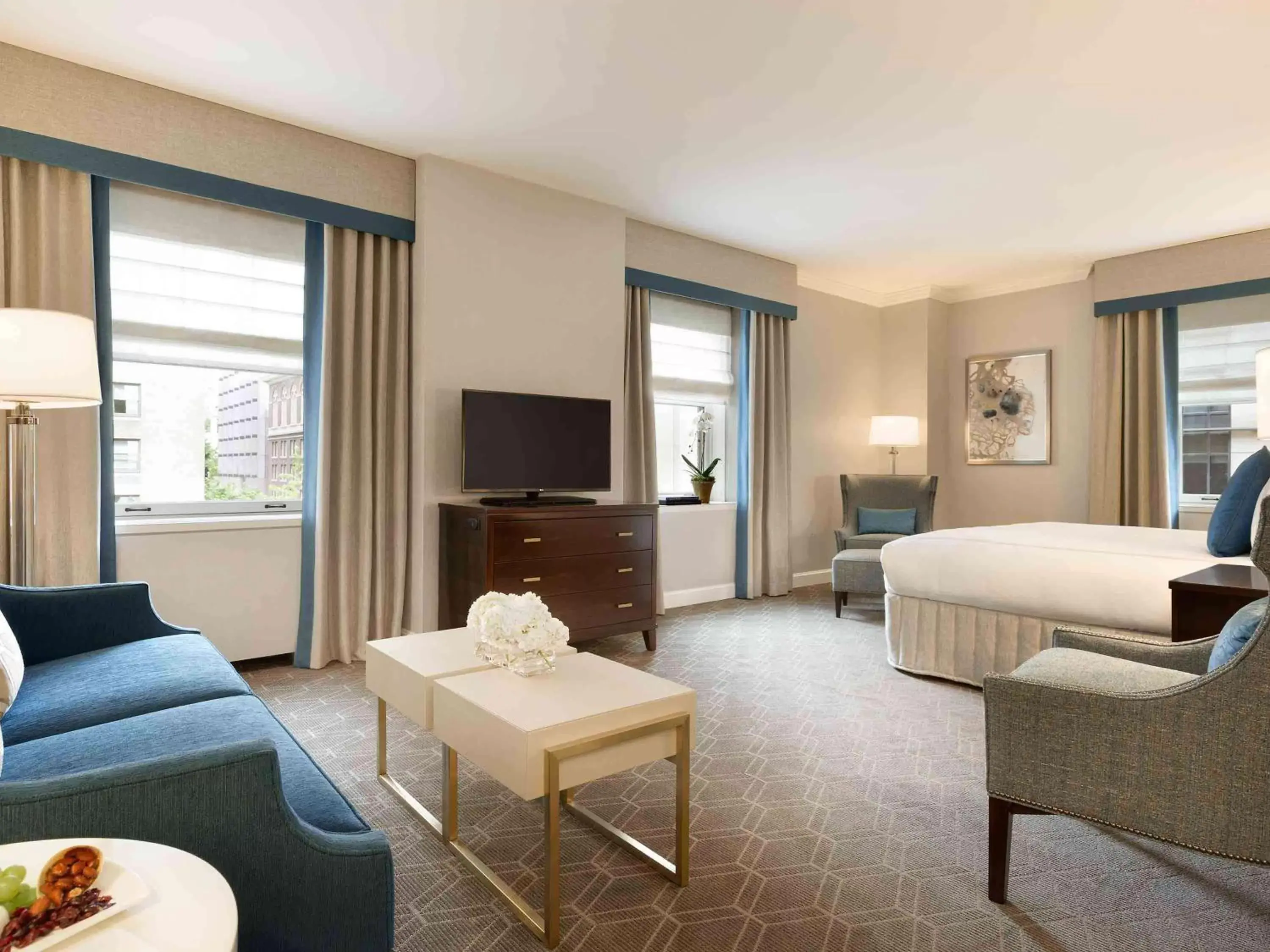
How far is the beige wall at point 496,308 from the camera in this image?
12.8 ft

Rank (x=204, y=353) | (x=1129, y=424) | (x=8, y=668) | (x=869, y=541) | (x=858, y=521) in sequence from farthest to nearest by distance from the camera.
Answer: (x=858, y=521)
(x=1129, y=424)
(x=869, y=541)
(x=204, y=353)
(x=8, y=668)

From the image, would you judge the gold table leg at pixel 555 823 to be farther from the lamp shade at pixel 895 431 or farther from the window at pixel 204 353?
the lamp shade at pixel 895 431

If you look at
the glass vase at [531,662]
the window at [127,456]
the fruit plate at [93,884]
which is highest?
the window at [127,456]

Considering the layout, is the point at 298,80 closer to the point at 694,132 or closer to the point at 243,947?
the point at 694,132

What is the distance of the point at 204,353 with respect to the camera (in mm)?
3547

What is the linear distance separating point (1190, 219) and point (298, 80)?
5.23 m

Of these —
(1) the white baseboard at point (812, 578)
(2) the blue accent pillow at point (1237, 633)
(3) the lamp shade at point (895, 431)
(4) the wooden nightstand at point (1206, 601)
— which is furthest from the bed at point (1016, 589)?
(1) the white baseboard at point (812, 578)

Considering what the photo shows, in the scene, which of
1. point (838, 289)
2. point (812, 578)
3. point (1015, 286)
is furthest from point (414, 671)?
point (1015, 286)

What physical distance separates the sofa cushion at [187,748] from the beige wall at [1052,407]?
6020 millimetres

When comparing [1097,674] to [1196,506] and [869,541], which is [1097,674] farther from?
[1196,506]

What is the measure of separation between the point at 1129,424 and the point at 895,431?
1626 mm

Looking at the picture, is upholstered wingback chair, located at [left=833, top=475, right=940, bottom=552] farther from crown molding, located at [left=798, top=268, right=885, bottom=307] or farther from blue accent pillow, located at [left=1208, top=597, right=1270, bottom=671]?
blue accent pillow, located at [left=1208, top=597, right=1270, bottom=671]

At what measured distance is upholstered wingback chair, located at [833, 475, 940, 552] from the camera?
18.2ft

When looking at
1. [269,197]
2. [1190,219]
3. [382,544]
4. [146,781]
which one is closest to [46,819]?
[146,781]
